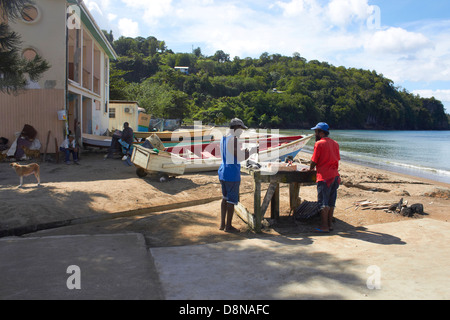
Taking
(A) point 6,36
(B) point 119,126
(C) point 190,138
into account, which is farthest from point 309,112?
(A) point 6,36

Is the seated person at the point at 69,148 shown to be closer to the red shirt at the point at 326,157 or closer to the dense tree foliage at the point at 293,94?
the red shirt at the point at 326,157

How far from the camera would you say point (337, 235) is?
18.3 ft

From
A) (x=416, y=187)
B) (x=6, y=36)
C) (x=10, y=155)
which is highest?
(x=6, y=36)

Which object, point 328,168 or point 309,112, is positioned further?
point 309,112

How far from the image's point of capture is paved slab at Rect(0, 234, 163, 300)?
303 cm

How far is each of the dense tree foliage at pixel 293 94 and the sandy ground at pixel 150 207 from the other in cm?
5595

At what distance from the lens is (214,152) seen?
14.0 m

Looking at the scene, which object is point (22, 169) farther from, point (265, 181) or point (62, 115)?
point (265, 181)

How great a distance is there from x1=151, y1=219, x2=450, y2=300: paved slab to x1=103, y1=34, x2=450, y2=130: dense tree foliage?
60931 mm

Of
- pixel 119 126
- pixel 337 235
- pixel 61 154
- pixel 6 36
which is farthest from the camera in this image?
pixel 119 126

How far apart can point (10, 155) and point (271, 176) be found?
1063cm

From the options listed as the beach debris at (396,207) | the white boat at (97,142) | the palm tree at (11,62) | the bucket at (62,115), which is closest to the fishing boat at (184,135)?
the white boat at (97,142)
